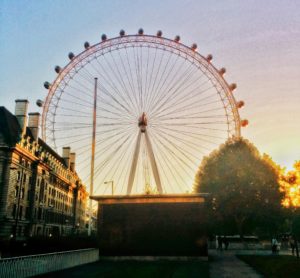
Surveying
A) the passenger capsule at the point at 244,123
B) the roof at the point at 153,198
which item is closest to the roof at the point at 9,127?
the roof at the point at 153,198

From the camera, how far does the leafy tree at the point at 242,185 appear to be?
4188 centimetres

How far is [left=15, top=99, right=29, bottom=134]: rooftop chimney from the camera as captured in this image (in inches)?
2134

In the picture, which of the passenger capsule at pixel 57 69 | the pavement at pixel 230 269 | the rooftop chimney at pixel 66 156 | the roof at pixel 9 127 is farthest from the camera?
the rooftop chimney at pixel 66 156

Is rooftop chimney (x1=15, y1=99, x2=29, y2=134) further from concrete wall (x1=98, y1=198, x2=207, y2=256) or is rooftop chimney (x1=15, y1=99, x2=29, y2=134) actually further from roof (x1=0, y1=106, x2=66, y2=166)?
concrete wall (x1=98, y1=198, x2=207, y2=256)

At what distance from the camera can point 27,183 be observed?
5503cm

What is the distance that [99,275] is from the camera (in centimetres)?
1706

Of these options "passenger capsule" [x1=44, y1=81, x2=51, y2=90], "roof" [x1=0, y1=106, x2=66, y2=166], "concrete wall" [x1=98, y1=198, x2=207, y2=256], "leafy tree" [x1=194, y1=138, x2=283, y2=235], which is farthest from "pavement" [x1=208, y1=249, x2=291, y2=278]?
"roof" [x1=0, y1=106, x2=66, y2=166]

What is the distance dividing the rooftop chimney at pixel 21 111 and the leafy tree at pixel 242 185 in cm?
3156

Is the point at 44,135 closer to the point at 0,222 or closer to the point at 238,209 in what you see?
the point at 0,222

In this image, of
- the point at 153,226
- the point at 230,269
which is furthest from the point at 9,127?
the point at 230,269

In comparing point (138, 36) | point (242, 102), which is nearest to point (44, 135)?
point (138, 36)

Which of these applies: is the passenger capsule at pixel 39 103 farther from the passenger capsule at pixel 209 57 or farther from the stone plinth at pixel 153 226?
the passenger capsule at pixel 209 57

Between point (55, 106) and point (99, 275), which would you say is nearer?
point (99, 275)

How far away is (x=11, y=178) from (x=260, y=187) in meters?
35.5
